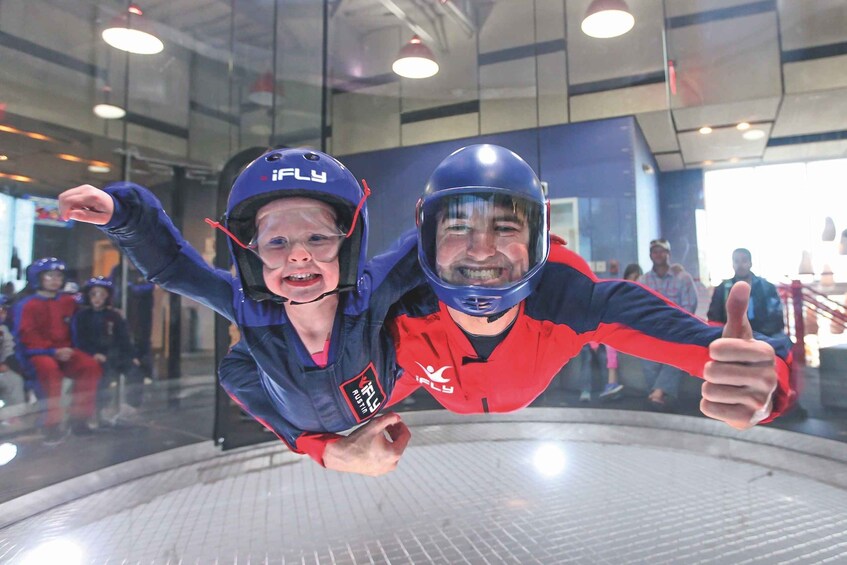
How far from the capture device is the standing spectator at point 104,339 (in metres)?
4.31

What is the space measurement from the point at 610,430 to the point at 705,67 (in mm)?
3040

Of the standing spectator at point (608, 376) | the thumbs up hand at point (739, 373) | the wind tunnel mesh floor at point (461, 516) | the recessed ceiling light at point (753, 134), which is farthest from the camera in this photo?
the standing spectator at point (608, 376)

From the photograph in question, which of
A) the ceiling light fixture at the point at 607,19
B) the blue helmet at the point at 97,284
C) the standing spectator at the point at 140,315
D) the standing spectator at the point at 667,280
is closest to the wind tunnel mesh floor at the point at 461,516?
the standing spectator at the point at 667,280

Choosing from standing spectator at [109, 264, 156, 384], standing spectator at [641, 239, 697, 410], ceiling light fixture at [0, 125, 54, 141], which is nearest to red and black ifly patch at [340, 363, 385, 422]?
standing spectator at [641, 239, 697, 410]

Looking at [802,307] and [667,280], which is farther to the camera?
[802,307]

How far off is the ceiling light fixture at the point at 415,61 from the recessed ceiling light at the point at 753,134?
2443mm

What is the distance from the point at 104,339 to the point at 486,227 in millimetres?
4508

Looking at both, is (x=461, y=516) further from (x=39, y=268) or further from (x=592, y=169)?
(x=39, y=268)

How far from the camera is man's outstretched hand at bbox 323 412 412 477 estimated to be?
148 cm

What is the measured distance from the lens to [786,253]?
3.63 metres

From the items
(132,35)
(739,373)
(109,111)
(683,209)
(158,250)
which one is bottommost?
(739,373)

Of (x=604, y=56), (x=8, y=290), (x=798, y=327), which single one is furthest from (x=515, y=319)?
(x=8, y=290)

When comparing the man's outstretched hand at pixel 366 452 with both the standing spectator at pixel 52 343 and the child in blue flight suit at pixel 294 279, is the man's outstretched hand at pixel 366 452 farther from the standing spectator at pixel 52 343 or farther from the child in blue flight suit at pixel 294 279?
the standing spectator at pixel 52 343

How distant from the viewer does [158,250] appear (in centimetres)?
145
